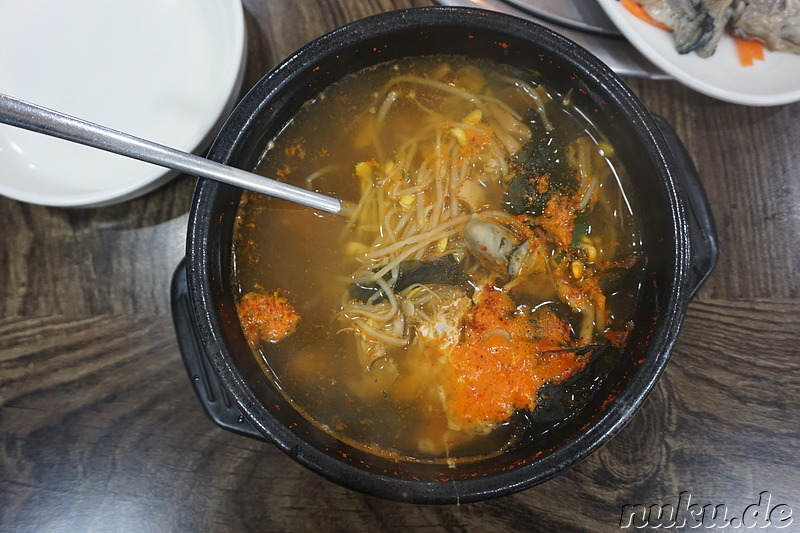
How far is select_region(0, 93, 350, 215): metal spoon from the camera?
3.98 feet

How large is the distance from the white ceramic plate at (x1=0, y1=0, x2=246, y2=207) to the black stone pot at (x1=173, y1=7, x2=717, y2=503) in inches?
19.9

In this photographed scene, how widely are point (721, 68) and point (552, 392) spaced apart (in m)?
1.18

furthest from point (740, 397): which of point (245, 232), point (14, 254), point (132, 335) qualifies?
point (14, 254)

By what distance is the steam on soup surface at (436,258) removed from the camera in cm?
163

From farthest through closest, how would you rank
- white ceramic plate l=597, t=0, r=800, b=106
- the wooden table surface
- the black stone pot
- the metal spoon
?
the wooden table surface
white ceramic plate l=597, t=0, r=800, b=106
the black stone pot
the metal spoon

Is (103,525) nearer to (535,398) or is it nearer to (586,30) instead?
(535,398)

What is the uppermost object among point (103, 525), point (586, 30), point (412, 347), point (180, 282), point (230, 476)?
point (586, 30)

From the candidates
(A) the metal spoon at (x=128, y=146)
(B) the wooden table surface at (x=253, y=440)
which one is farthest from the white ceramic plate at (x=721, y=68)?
(A) the metal spoon at (x=128, y=146)

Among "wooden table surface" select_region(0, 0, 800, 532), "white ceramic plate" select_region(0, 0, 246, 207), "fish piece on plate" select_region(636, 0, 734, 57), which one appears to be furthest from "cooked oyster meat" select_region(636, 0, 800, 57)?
"white ceramic plate" select_region(0, 0, 246, 207)

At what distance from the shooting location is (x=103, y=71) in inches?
75.8

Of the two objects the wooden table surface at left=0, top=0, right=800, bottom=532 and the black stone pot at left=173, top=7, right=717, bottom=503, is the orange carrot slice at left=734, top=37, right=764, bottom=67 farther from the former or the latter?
the black stone pot at left=173, top=7, right=717, bottom=503

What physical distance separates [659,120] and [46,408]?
90.2 inches

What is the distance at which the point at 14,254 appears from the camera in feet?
6.43

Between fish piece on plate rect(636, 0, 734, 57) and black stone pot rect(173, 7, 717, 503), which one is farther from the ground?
fish piece on plate rect(636, 0, 734, 57)
